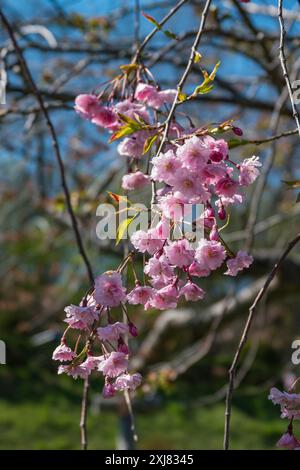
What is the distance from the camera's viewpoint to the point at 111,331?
3.11 ft

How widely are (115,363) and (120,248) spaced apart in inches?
116

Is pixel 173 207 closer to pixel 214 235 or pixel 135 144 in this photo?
pixel 214 235

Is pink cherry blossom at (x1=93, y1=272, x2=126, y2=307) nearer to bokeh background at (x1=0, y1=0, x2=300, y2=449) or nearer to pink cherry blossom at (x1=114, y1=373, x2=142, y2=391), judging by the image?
pink cherry blossom at (x1=114, y1=373, x2=142, y2=391)

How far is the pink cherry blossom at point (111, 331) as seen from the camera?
37.0 inches

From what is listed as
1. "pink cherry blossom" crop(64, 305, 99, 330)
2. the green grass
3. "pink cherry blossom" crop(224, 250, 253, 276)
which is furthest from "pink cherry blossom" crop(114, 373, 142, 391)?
the green grass

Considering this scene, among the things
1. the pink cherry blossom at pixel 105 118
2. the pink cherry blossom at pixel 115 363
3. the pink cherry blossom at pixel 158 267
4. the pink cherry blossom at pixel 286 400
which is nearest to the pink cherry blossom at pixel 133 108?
the pink cherry blossom at pixel 105 118

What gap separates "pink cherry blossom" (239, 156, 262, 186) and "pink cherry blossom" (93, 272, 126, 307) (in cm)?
27

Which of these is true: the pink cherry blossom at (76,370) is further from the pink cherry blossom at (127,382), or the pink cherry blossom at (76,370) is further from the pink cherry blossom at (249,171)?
the pink cherry blossom at (249,171)

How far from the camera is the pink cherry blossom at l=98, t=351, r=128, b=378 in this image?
3.18 ft

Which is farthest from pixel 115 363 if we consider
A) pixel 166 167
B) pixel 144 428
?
pixel 144 428

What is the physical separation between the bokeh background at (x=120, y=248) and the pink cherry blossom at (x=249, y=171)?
74cm

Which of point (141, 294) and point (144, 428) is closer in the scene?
point (141, 294)

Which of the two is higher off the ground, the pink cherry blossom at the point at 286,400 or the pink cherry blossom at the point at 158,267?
the pink cherry blossom at the point at 158,267

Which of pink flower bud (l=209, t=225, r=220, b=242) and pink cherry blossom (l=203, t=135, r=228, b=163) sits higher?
pink cherry blossom (l=203, t=135, r=228, b=163)
